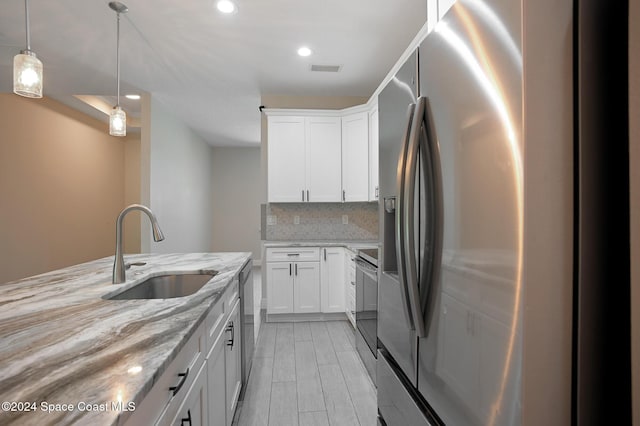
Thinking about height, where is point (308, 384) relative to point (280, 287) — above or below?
below

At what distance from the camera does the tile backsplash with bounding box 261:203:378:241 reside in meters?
4.57

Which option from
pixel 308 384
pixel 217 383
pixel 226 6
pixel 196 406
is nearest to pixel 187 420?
pixel 196 406

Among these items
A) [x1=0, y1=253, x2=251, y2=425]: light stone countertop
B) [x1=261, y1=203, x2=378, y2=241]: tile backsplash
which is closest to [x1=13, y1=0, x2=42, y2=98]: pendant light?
[x1=0, y1=253, x2=251, y2=425]: light stone countertop

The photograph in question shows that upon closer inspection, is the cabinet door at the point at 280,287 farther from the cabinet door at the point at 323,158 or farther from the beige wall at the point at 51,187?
the beige wall at the point at 51,187

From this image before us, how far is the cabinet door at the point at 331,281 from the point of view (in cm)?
398

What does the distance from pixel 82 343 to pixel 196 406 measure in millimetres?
470

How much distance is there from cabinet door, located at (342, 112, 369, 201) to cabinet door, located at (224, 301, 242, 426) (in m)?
2.31

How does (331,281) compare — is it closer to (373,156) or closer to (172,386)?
(373,156)

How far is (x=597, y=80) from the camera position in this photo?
0.62 metres

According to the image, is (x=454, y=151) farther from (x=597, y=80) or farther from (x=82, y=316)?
(x=82, y=316)

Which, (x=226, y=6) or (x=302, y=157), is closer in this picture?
(x=226, y=6)

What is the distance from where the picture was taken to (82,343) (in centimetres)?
86

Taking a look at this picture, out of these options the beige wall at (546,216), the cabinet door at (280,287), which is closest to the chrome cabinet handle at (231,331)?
the beige wall at (546,216)

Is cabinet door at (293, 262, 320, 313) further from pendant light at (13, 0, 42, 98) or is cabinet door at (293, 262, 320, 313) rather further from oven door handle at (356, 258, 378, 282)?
pendant light at (13, 0, 42, 98)
